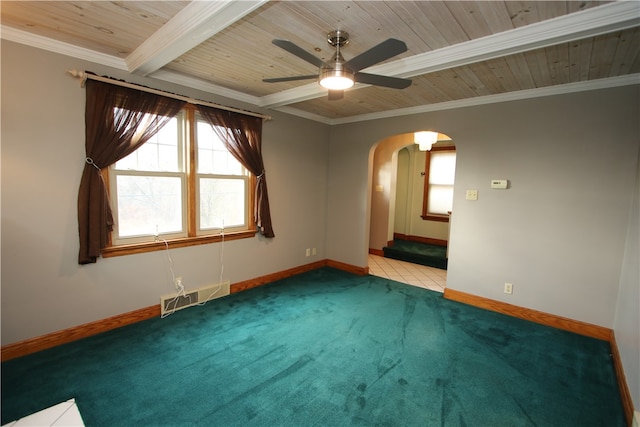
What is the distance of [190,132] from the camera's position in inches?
128

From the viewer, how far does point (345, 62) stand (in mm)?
1919

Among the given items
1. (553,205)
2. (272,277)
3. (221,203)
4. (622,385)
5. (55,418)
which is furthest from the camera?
(272,277)

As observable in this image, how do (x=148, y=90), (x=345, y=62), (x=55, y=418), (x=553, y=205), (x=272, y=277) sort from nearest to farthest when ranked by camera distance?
1. (x=55, y=418)
2. (x=345, y=62)
3. (x=148, y=90)
4. (x=553, y=205)
5. (x=272, y=277)

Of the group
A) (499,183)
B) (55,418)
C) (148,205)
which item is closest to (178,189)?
(148,205)

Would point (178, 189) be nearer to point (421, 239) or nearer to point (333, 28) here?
point (333, 28)

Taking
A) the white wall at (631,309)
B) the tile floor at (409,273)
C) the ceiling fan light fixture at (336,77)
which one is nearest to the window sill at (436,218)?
the tile floor at (409,273)

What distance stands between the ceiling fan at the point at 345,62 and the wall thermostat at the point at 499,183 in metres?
2.04

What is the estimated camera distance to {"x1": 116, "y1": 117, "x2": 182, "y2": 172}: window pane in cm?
290

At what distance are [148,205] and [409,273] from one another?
3.96 metres

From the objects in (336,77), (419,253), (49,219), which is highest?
(336,77)

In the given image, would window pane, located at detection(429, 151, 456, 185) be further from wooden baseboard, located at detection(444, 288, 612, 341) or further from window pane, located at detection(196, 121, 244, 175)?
window pane, located at detection(196, 121, 244, 175)

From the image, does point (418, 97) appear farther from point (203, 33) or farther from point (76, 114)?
point (76, 114)

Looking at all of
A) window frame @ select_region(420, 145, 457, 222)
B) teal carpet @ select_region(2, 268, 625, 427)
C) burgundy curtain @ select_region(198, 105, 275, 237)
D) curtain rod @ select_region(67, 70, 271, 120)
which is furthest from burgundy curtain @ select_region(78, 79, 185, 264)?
window frame @ select_region(420, 145, 457, 222)

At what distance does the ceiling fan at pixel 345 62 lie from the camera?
167 cm
